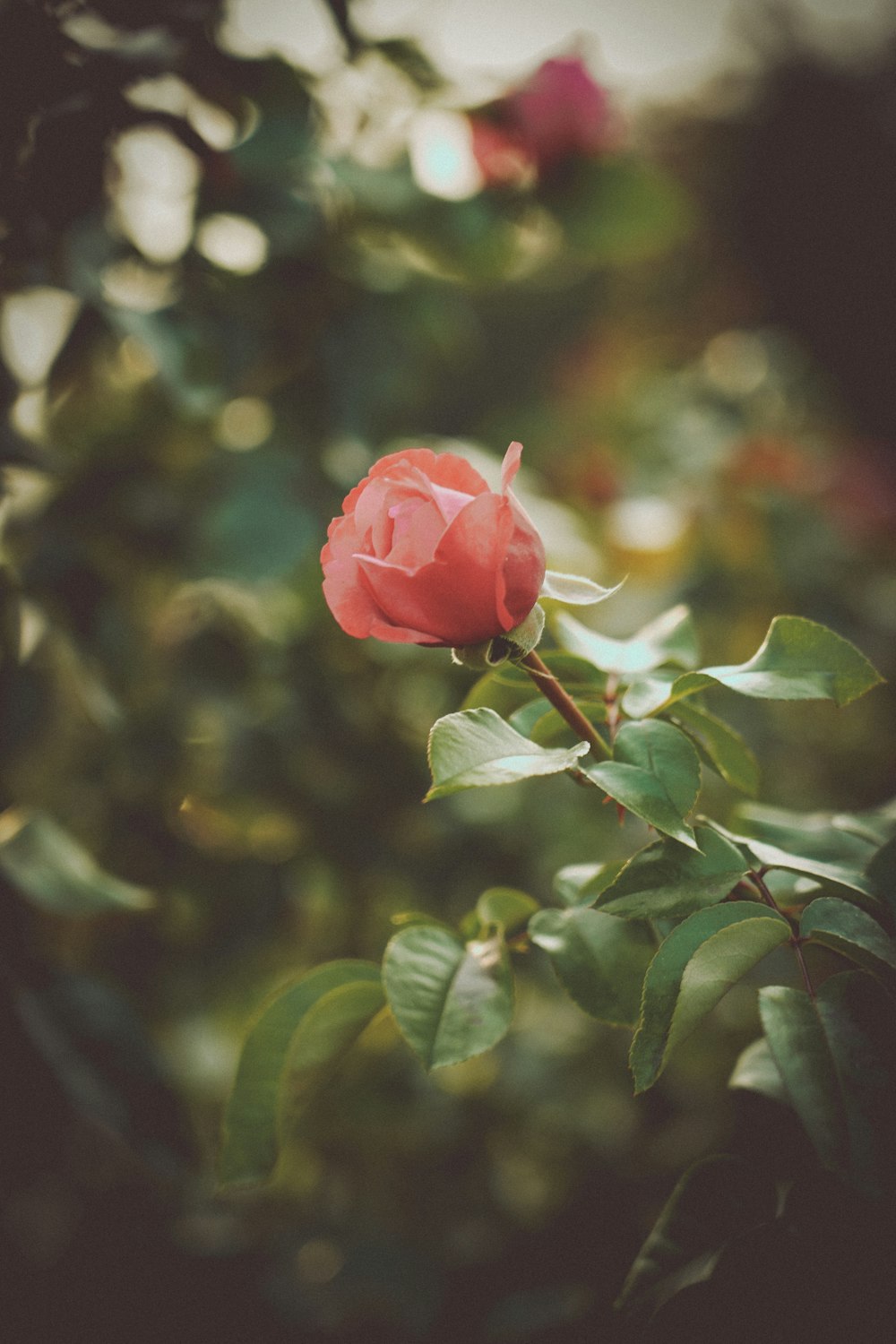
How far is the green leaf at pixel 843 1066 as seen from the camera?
25cm

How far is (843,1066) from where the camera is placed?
0.86 feet

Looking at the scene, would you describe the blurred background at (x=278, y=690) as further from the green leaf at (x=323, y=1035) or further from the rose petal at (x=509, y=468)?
the rose petal at (x=509, y=468)

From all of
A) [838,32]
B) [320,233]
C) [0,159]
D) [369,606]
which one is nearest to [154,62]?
[0,159]

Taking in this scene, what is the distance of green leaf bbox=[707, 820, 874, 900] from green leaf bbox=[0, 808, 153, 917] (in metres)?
0.33

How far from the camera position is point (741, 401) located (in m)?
1.76

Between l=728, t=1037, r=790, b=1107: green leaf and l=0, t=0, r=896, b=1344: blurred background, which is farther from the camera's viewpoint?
l=0, t=0, r=896, b=1344: blurred background

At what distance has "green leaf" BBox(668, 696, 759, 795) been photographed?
37 cm

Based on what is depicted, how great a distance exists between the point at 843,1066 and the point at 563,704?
0.16 meters

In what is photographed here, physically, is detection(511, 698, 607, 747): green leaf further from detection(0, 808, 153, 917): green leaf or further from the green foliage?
detection(0, 808, 153, 917): green leaf

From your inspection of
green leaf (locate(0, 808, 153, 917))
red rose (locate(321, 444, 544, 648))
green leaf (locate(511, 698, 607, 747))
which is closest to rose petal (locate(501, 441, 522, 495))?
red rose (locate(321, 444, 544, 648))

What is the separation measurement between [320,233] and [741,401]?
1254 millimetres

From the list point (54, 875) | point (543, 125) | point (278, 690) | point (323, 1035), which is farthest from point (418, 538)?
point (543, 125)

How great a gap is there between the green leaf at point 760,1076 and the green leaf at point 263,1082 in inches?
6.7

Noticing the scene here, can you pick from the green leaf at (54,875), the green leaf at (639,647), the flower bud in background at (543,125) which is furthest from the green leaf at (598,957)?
the flower bud in background at (543,125)
